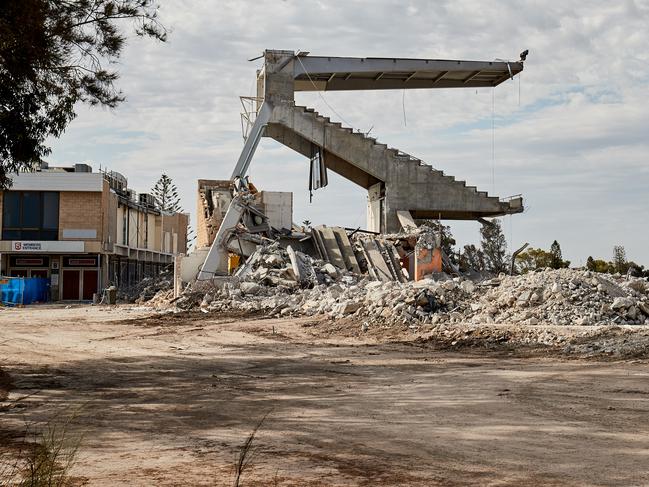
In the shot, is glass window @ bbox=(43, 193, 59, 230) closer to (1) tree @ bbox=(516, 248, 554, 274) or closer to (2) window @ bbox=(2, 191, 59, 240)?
(2) window @ bbox=(2, 191, 59, 240)

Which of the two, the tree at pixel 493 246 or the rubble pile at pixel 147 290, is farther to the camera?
the tree at pixel 493 246

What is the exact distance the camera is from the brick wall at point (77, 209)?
49.2m

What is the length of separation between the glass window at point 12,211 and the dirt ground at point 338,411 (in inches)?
1280

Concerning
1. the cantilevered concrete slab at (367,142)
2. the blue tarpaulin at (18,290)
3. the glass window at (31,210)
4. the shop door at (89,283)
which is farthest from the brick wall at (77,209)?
the cantilevered concrete slab at (367,142)

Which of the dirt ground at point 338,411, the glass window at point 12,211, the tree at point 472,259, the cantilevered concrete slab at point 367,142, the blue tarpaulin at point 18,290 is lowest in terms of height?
the dirt ground at point 338,411

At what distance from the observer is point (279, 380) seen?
13.2 metres

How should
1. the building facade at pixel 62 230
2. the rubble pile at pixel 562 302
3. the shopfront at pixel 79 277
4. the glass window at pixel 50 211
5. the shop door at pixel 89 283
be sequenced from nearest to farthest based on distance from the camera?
the rubble pile at pixel 562 302, the building facade at pixel 62 230, the glass window at pixel 50 211, the shopfront at pixel 79 277, the shop door at pixel 89 283

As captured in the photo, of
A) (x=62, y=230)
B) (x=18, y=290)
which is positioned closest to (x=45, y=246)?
(x=62, y=230)

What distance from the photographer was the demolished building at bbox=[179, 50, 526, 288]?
35.7 m

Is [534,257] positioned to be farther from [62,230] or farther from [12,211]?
[12,211]

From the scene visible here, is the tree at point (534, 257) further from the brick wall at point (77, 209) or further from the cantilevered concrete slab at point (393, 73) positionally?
the brick wall at point (77, 209)

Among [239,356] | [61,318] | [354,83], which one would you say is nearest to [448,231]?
[354,83]

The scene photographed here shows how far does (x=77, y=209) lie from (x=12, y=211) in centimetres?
395

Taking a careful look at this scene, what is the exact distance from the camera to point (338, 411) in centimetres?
999
